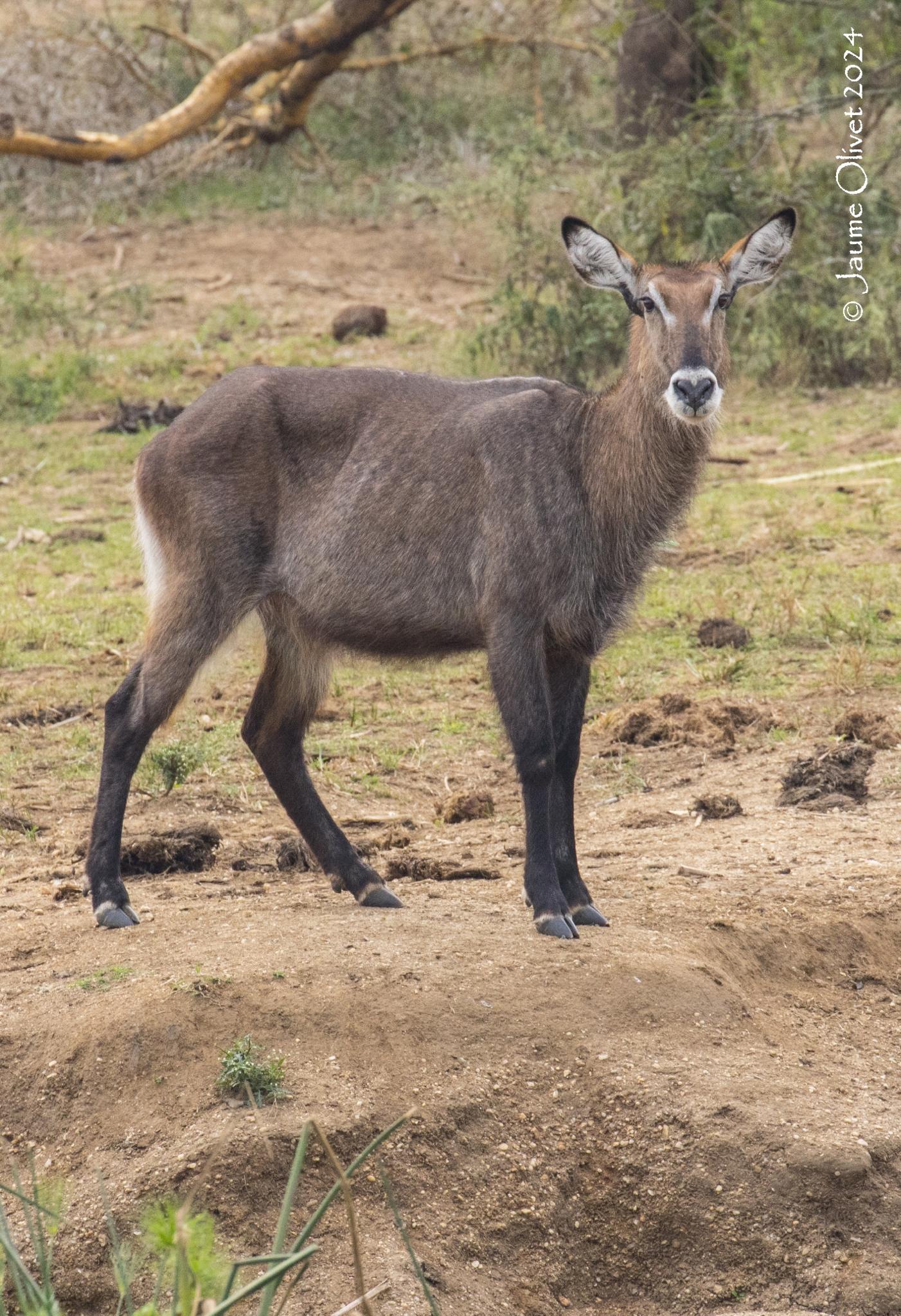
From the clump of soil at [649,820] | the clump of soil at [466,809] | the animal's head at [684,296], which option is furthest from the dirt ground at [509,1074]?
the animal's head at [684,296]

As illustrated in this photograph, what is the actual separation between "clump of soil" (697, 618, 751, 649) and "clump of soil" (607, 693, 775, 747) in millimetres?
599

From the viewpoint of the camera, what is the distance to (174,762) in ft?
16.5

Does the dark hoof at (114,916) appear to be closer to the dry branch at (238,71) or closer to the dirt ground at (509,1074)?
the dirt ground at (509,1074)

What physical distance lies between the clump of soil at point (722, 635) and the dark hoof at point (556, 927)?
2.61 meters

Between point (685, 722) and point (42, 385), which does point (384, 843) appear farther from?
point (42, 385)

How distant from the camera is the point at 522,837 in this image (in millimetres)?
4777

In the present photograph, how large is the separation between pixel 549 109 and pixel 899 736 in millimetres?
10868

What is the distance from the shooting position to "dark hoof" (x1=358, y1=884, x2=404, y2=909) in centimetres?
414

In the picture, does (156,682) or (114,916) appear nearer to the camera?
(114,916)

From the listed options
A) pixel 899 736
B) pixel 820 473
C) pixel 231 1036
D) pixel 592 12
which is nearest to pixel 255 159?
pixel 592 12

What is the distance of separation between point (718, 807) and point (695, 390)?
1609mm

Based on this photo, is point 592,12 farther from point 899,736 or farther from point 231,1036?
point 231,1036

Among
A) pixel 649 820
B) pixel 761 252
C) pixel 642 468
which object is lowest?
pixel 649 820

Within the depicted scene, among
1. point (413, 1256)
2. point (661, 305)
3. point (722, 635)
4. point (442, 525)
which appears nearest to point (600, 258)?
point (661, 305)
